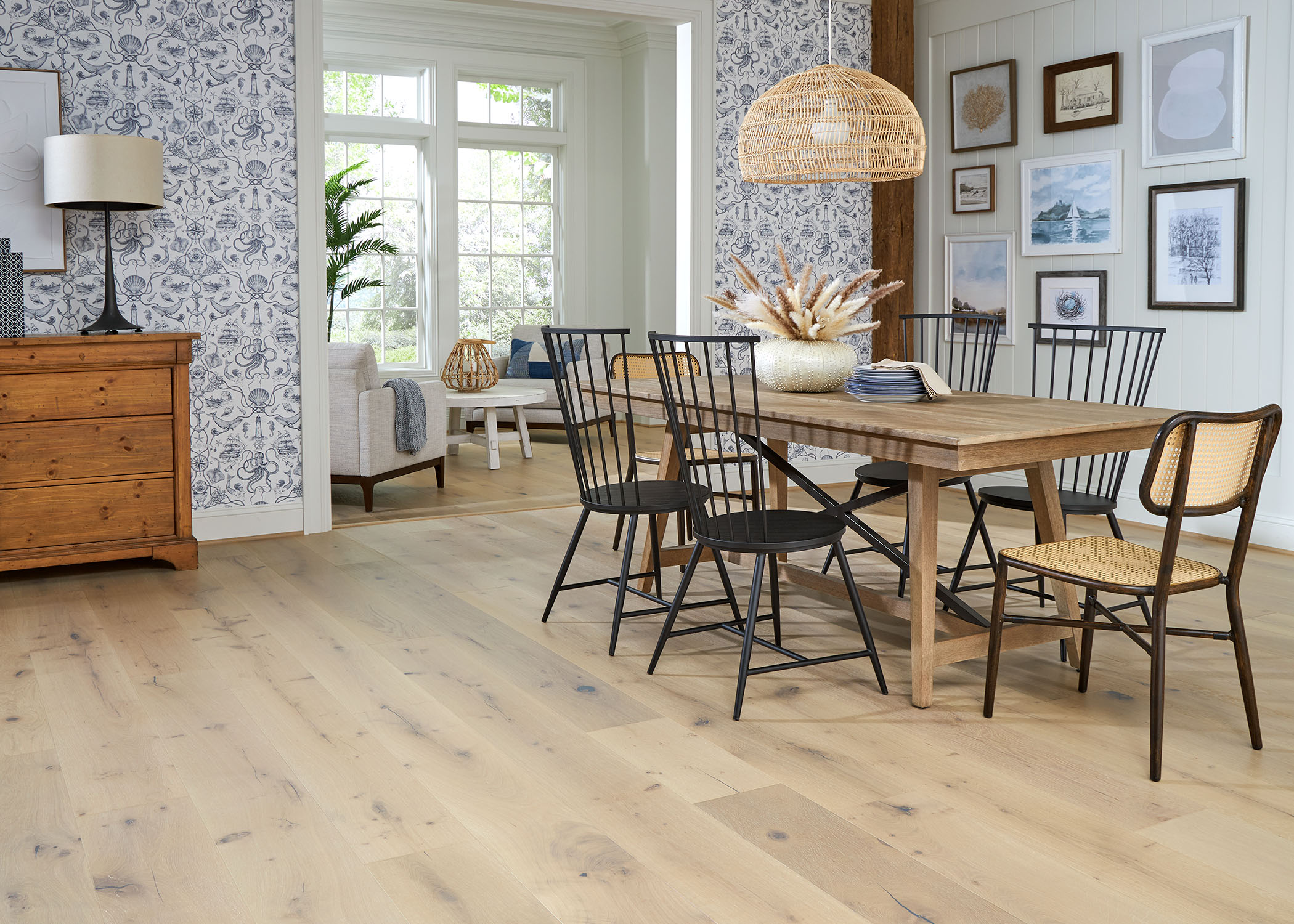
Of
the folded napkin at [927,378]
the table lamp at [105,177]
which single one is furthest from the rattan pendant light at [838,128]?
the table lamp at [105,177]

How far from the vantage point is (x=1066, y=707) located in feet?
9.32

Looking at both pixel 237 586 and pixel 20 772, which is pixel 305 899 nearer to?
pixel 20 772

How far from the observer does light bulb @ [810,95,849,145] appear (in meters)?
3.60

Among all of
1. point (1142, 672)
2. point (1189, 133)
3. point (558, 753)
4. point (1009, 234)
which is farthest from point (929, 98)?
point (558, 753)

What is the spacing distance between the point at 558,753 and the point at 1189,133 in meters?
3.89

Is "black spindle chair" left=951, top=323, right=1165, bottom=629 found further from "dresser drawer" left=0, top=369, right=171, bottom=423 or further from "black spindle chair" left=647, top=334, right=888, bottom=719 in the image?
"dresser drawer" left=0, top=369, right=171, bottom=423

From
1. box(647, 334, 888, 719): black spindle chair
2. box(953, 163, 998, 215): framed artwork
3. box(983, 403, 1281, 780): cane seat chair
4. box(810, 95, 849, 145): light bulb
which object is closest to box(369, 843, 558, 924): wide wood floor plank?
box(647, 334, 888, 719): black spindle chair

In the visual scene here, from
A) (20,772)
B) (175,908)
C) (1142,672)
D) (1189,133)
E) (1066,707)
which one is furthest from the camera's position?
(1189,133)

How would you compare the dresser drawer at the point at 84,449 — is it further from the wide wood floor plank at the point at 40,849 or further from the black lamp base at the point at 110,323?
the wide wood floor plank at the point at 40,849

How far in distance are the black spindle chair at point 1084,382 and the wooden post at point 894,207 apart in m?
0.82

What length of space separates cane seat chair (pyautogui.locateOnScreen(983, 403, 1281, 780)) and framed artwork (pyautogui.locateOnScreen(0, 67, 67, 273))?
3682mm

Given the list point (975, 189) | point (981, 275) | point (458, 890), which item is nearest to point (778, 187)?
point (975, 189)

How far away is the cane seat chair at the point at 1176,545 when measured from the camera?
2346mm

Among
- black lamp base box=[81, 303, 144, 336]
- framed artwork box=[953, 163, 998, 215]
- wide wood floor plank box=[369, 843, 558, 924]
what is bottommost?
wide wood floor plank box=[369, 843, 558, 924]
